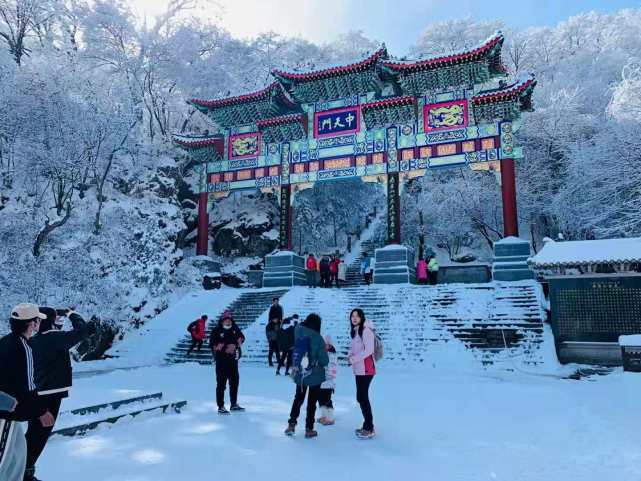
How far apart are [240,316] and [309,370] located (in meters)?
10.3

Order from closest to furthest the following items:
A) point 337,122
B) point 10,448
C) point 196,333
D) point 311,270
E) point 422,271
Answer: point 10,448 < point 196,333 < point 422,271 < point 311,270 < point 337,122

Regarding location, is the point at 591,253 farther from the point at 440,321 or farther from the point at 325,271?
the point at 325,271

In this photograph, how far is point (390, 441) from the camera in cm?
461

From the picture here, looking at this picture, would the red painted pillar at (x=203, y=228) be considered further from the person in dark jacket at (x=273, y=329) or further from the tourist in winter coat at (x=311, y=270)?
the person in dark jacket at (x=273, y=329)

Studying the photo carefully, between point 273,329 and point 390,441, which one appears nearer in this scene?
point 390,441

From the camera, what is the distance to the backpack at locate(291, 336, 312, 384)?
15.6 feet

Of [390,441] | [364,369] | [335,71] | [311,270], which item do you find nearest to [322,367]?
[364,369]

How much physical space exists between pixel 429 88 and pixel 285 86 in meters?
6.31

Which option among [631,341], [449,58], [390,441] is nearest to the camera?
[390,441]

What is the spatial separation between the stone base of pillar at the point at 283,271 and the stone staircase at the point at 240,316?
3.24 feet

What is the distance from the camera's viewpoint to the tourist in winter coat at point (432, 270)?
1584cm

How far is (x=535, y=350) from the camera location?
10.3 metres

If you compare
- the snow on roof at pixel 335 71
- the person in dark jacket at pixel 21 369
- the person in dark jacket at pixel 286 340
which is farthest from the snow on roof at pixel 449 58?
the person in dark jacket at pixel 21 369

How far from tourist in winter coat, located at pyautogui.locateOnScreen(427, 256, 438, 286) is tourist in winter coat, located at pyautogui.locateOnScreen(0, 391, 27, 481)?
1470 centimetres
